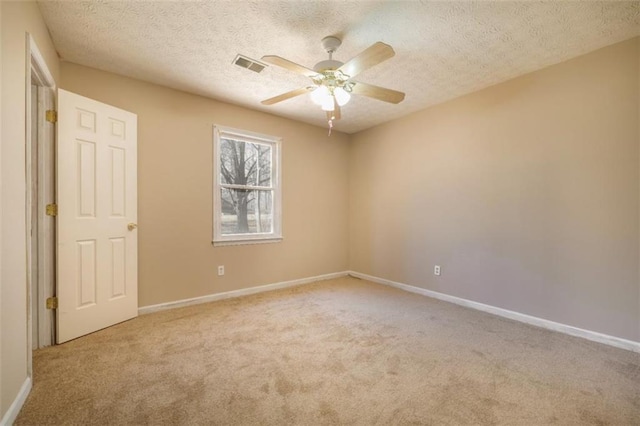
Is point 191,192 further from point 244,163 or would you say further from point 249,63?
point 249,63

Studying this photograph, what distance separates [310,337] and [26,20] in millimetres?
3048

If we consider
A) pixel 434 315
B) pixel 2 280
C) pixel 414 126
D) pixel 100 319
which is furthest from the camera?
pixel 414 126

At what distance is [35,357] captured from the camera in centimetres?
221

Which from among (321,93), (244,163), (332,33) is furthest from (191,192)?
(332,33)

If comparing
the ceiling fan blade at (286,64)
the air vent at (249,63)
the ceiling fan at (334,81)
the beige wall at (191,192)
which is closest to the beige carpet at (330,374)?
the beige wall at (191,192)

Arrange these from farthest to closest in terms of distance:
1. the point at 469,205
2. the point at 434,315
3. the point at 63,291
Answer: the point at 469,205 → the point at 434,315 → the point at 63,291

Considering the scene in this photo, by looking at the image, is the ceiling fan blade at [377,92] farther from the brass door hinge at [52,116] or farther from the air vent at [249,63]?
the brass door hinge at [52,116]

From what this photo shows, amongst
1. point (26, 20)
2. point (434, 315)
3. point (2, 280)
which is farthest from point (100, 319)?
point (434, 315)

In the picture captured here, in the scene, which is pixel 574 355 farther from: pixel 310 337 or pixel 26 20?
pixel 26 20

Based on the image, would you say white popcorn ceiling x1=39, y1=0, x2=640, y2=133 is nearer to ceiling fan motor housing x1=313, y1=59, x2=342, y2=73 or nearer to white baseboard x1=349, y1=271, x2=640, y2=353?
ceiling fan motor housing x1=313, y1=59, x2=342, y2=73

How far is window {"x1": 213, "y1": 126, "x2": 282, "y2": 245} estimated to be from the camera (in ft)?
12.3

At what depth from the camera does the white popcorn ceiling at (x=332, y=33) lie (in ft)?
6.68

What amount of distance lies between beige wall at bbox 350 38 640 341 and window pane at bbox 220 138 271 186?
6.39 ft

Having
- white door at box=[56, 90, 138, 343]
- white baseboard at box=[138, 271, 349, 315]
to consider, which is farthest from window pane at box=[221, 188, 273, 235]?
white door at box=[56, 90, 138, 343]
